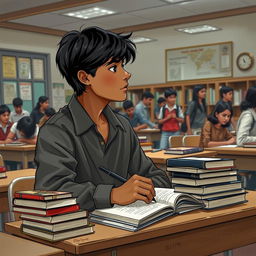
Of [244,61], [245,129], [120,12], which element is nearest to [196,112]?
[244,61]

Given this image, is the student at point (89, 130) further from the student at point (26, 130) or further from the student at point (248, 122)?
the student at point (26, 130)

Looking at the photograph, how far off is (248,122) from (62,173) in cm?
337

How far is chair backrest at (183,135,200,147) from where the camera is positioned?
5.20 meters

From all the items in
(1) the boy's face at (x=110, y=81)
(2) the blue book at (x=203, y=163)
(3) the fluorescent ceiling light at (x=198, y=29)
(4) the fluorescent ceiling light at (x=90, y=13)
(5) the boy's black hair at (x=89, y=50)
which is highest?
Answer: (4) the fluorescent ceiling light at (x=90, y=13)

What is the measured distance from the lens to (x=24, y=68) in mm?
9117

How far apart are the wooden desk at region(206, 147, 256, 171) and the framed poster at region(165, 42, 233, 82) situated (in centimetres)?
473

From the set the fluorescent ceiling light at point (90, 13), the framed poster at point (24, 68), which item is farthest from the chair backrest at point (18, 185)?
the framed poster at point (24, 68)

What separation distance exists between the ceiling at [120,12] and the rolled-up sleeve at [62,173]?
5638 mm

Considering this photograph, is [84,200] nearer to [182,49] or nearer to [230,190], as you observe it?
[230,190]

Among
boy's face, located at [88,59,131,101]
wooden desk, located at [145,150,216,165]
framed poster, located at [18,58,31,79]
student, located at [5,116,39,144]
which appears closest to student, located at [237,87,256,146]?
wooden desk, located at [145,150,216,165]

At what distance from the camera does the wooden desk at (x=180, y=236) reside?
1371mm

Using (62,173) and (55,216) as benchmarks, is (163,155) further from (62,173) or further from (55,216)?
(55,216)

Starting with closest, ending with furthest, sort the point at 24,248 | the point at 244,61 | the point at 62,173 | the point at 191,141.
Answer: the point at 24,248 < the point at 62,173 < the point at 191,141 < the point at 244,61

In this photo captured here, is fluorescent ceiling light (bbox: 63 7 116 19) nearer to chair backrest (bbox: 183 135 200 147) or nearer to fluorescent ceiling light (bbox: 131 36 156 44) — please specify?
fluorescent ceiling light (bbox: 131 36 156 44)
